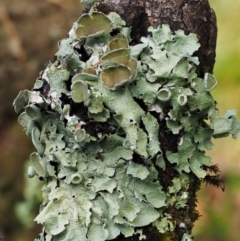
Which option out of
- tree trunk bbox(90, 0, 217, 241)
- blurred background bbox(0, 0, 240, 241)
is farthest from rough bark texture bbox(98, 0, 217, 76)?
blurred background bbox(0, 0, 240, 241)

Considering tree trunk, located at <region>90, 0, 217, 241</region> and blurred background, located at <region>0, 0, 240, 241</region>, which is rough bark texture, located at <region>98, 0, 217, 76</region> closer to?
tree trunk, located at <region>90, 0, 217, 241</region>

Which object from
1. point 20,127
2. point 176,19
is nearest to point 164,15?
point 176,19

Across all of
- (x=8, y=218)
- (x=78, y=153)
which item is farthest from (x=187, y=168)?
(x=8, y=218)

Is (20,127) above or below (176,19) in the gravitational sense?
above

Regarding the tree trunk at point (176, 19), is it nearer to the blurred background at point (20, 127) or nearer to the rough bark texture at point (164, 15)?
the rough bark texture at point (164, 15)

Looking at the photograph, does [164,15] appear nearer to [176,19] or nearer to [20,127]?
[176,19]

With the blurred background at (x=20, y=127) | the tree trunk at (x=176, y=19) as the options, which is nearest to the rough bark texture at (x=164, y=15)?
the tree trunk at (x=176, y=19)

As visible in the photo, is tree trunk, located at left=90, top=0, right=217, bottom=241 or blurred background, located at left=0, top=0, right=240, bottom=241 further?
blurred background, located at left=0, top=0, right=240, bottom=241
